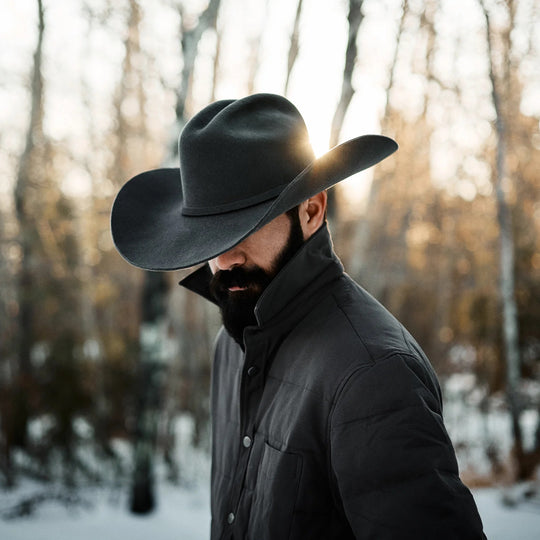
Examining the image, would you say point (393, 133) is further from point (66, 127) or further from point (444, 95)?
point (66, 127)

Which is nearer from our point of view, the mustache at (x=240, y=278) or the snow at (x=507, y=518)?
the mustache at (x=240, y=278)

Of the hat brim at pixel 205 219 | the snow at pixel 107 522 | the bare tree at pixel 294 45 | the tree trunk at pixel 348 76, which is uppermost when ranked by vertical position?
the bare tree at pixel 294 45

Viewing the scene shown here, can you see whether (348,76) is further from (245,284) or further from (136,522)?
(136,522)

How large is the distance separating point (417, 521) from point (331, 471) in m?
0.22

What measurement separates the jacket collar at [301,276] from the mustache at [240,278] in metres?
0.05

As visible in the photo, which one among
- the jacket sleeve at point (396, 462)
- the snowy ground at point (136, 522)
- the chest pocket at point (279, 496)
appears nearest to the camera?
the jacket sleeve at point (396, 462)

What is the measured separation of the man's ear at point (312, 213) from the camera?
1313 mm

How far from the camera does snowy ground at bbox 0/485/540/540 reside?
4902 mm

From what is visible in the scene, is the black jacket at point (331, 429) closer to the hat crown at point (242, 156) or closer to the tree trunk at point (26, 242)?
the hat crown at point (242, 156)

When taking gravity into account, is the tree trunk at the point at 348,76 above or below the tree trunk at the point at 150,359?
above

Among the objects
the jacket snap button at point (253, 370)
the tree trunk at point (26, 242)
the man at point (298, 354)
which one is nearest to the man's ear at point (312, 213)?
the man at point (298, 354)

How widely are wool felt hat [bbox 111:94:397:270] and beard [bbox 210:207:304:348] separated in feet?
0.35

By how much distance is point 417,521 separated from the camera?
3.18ft

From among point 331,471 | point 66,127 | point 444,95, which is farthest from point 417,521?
point 66,127
